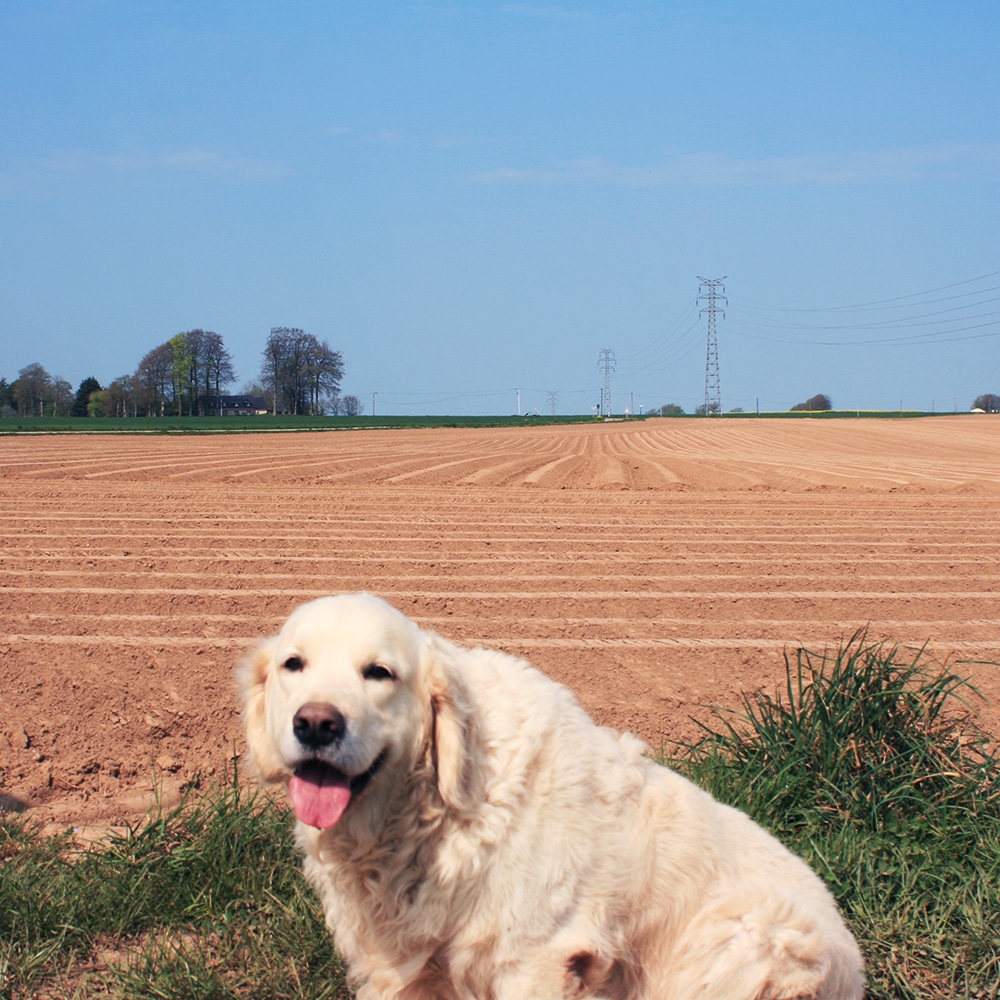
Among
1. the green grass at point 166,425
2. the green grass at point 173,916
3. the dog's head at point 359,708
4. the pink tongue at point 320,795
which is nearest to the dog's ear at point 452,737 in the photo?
the dog's head at point 359,708

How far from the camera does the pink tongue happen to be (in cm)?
254

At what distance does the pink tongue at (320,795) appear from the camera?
2537 millimetres

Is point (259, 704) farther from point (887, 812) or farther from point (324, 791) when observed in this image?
point (887, 812)

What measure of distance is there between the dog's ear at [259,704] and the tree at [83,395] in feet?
378

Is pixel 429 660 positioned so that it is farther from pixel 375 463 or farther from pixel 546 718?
pixel 375 463

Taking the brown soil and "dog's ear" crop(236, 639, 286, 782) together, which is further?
the brown soil

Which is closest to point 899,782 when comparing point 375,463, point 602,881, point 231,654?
point 602,881

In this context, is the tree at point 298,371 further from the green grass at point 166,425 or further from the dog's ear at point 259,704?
the dog's ear at point 259,704

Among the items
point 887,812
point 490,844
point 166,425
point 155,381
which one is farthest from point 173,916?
point 155,381

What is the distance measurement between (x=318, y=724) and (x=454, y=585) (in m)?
6.69

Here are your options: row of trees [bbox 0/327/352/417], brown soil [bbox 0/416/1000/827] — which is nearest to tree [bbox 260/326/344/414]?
row of trees [bbox 0/327/352/417]

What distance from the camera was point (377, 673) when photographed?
2.58 metres

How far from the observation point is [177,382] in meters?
104

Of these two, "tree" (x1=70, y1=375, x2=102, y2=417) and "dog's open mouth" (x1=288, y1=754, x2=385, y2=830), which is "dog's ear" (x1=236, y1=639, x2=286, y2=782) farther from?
"tree" (x1=70, y1=375, x2=102, y2=417)
